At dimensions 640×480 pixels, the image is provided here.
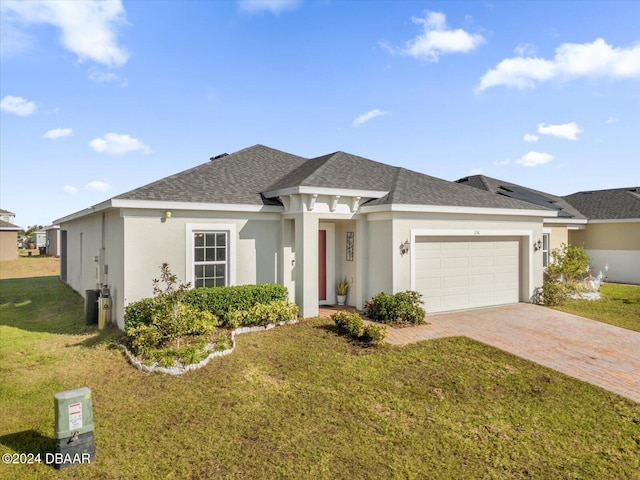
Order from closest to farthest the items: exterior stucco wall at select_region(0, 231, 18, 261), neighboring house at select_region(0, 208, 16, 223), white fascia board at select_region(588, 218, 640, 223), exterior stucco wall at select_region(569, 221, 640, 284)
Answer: white fascia board at select_region(588, 218, 640, 223), exterior stucco wall at select_region(569, 221, 640, 284), exterior stucco wall at select_region(0, 231, 18, 261), neighboring house at select_region(0, 208, 16, 223)

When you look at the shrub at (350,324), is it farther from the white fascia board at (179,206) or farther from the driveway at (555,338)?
the white fascia board at (179,206)

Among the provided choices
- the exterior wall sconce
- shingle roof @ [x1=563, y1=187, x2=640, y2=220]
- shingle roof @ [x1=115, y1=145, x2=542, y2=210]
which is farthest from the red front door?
shingle roof @ [x1=563, y1=187, x2=640, y2=220]

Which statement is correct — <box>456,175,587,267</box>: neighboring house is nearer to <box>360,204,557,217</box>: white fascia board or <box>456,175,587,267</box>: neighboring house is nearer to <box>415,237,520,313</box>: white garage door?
<box>360,204,557,217</box>: white fascia board

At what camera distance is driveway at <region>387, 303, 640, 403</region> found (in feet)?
24.2

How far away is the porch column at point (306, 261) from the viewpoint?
11219mm

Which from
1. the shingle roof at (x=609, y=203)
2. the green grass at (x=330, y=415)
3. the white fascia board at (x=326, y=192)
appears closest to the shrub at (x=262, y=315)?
the green grass at (x=330, y=415)

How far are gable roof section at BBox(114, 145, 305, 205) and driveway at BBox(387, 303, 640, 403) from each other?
658 centimetres

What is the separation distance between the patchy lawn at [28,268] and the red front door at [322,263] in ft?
77.5

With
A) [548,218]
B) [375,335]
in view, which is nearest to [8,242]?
[375,335]

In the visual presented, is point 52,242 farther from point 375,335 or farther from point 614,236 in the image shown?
point 614,236

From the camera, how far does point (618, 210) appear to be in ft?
70.0

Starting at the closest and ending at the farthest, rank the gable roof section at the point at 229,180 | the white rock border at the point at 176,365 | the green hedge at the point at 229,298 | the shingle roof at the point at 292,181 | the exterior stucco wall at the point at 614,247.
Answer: the white rock border at the point at 176,365, the green hedge at the point at 229,298, the gable roof section at the point at 229,180, the shingle roof at the point at 292,181, the exterior stucco wall at the point at 614,247

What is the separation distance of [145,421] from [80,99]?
14570mm

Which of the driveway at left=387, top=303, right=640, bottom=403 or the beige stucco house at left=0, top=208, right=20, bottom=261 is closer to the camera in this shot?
the driveway at left=387, top=303, right=640, bottom=403
